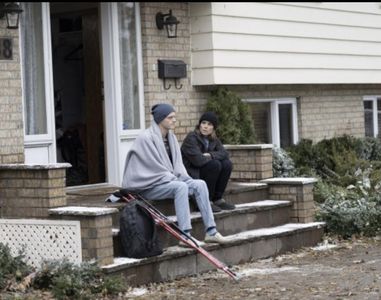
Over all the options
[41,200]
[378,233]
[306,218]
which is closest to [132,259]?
[41,200]

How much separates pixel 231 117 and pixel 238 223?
2214 mm

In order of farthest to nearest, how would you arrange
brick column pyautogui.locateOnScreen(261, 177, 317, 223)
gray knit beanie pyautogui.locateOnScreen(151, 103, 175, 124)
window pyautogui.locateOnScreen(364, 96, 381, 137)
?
1. window pyautogui.locateOnScreen(364, 96, 381, 137)
2. brick column pyautogui.locateOnScreen(261, 177, 317, 223)
3. gray knit beanie pyautogui.locateOnScreen(151, 103, 175, 124)

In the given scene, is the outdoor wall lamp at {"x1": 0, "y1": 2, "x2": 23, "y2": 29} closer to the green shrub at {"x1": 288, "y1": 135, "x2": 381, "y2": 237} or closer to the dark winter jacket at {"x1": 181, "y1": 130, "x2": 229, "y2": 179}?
the dark winter jacket at {"x1": 181, "y1": 130, "x2": 229, "y2": 179}

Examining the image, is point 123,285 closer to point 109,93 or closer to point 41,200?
point 41,200

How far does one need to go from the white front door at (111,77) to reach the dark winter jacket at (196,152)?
1322 mm

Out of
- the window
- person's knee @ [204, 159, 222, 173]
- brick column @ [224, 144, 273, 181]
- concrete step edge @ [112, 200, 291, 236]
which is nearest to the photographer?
concrete step edge @ [112, 200, 291, 236]

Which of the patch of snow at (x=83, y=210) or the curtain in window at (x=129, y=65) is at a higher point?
the curtain in window at (x=129, y=65)

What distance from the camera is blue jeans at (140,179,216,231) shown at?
8469 mm

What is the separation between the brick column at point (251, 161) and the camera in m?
10.9

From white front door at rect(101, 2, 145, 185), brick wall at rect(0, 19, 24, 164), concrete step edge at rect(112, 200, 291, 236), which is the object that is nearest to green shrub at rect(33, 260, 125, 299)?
concrete step edge at rect(112, 200, 291, 236)

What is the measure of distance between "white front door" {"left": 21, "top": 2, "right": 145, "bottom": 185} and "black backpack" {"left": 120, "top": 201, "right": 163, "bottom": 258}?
1938 mm

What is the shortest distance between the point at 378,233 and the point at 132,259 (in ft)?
13.0

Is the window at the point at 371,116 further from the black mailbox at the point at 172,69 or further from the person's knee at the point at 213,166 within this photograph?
the person's knee at the point at 213,166

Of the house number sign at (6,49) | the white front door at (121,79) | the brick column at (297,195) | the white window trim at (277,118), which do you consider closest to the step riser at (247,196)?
the brick column at (297,195)
